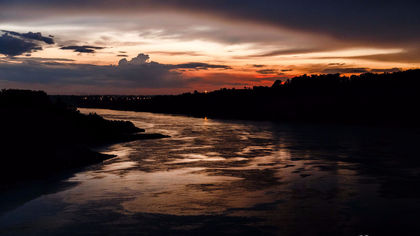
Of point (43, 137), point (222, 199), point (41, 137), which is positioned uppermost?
point (41, 137)

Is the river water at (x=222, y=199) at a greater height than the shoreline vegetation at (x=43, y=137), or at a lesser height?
lesser

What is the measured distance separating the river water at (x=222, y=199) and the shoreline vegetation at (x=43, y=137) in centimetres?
205

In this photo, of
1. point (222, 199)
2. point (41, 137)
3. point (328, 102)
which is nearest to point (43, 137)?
point (41, 137)

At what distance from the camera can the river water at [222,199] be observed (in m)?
16.1

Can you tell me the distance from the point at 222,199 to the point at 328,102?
116 m

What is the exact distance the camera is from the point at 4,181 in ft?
77.7

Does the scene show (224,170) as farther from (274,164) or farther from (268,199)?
(268,199)

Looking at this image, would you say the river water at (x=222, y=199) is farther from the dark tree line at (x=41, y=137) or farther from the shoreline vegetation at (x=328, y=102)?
the shoreline vegetation at (x=328, y=102)

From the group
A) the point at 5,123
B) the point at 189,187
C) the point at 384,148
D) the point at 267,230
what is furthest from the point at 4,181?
the point at 384,148

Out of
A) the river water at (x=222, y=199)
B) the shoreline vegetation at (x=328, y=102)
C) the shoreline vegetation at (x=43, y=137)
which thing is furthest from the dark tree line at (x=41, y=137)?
the shoreline vegetation at (x=328, y=102)

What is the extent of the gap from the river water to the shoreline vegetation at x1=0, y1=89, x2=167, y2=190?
6.73ft

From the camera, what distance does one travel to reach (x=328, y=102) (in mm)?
129000

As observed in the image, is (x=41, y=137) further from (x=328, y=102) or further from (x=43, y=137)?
(x=328, y=102)

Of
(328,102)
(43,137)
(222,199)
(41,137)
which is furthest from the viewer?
(328,102)
